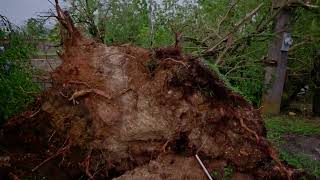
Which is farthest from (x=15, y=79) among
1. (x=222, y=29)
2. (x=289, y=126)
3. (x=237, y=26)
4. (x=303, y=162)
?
(x=289, y=126)

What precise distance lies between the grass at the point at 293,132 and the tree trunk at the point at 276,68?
0.47m

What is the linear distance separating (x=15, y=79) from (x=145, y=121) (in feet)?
7.80

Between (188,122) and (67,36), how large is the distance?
204 centimetres

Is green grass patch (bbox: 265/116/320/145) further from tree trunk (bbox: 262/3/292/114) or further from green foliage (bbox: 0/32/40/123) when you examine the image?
green foliage (bbox: 0/32/40/123)

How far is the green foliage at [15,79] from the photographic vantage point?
22.1ft

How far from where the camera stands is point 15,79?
6.88 meters

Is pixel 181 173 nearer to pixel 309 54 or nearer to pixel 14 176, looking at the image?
pixel 14 176

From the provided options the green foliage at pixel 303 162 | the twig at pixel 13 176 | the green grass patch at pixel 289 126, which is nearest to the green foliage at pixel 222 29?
the green grass patch at pixel 289 126

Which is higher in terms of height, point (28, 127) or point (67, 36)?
point (67, 36)

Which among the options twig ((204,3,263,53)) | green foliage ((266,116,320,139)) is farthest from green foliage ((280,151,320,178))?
twig ((204,3,263,53))

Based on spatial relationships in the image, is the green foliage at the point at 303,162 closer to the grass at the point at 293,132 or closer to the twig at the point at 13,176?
the grass at the point at 293,132

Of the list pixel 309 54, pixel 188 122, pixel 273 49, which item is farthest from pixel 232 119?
pixel 309 54

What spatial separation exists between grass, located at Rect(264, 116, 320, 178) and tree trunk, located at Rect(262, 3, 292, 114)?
47cm

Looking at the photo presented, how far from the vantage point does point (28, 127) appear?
6652 mm
